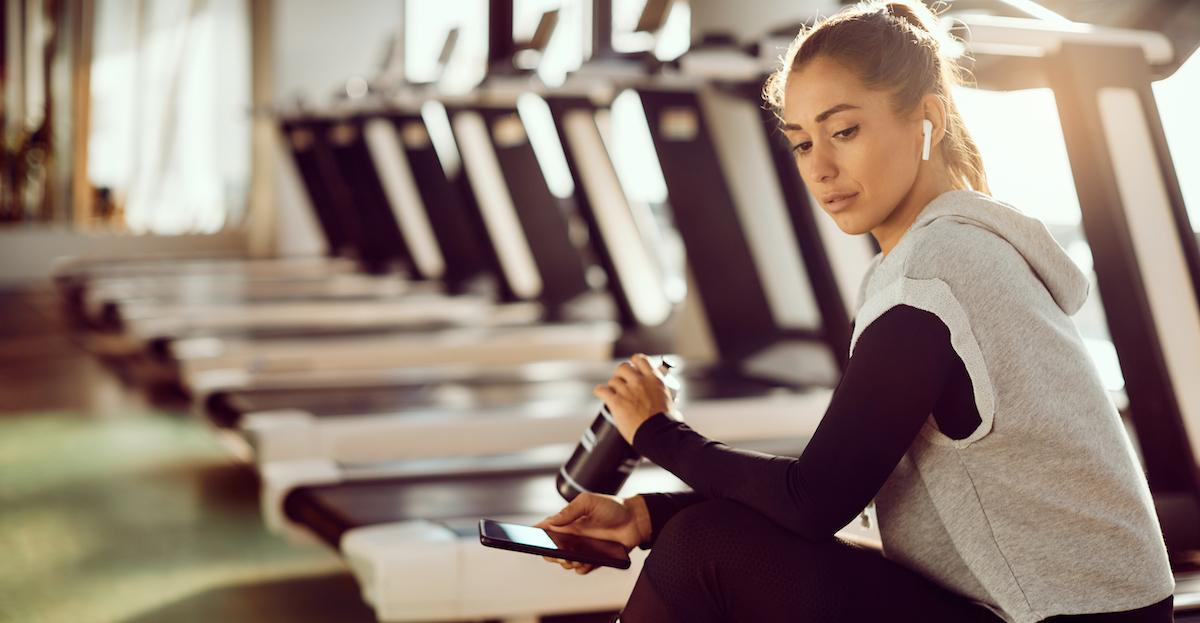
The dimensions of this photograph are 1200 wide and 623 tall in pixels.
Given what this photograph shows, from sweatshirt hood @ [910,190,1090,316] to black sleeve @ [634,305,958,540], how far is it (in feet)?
0.41

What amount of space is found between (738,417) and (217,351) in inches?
87.3

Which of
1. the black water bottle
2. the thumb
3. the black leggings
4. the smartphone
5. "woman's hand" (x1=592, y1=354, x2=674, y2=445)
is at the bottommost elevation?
the black leggings

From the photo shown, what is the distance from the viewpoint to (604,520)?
1.46m

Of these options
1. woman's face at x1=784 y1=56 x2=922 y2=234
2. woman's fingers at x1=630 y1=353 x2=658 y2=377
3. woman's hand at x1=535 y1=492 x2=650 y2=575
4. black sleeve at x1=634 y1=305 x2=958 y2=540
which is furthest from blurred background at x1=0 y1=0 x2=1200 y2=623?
woman's hand at x1=535 y1=492 x2=650 y2=575

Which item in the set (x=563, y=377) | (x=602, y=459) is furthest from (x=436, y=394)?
(x=602, y=459)

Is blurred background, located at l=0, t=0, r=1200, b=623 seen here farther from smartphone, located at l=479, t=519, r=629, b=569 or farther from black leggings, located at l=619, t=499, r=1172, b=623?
smartphone, located at l=479, t=519, r=629, b=569

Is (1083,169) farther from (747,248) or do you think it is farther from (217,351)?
(217,351)

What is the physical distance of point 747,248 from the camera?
173 inches

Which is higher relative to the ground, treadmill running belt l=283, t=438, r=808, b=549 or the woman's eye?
the woman's eye

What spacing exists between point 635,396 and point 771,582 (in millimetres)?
275

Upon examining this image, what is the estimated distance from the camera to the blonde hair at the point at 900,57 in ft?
4.08

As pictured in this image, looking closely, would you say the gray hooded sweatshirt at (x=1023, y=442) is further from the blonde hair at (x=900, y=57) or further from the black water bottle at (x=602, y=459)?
the black water bottle at (x=602, y=459)

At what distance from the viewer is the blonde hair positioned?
1242 millimetres

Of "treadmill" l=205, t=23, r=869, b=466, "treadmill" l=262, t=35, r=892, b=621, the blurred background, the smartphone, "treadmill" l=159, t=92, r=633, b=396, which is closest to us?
the smartphone
